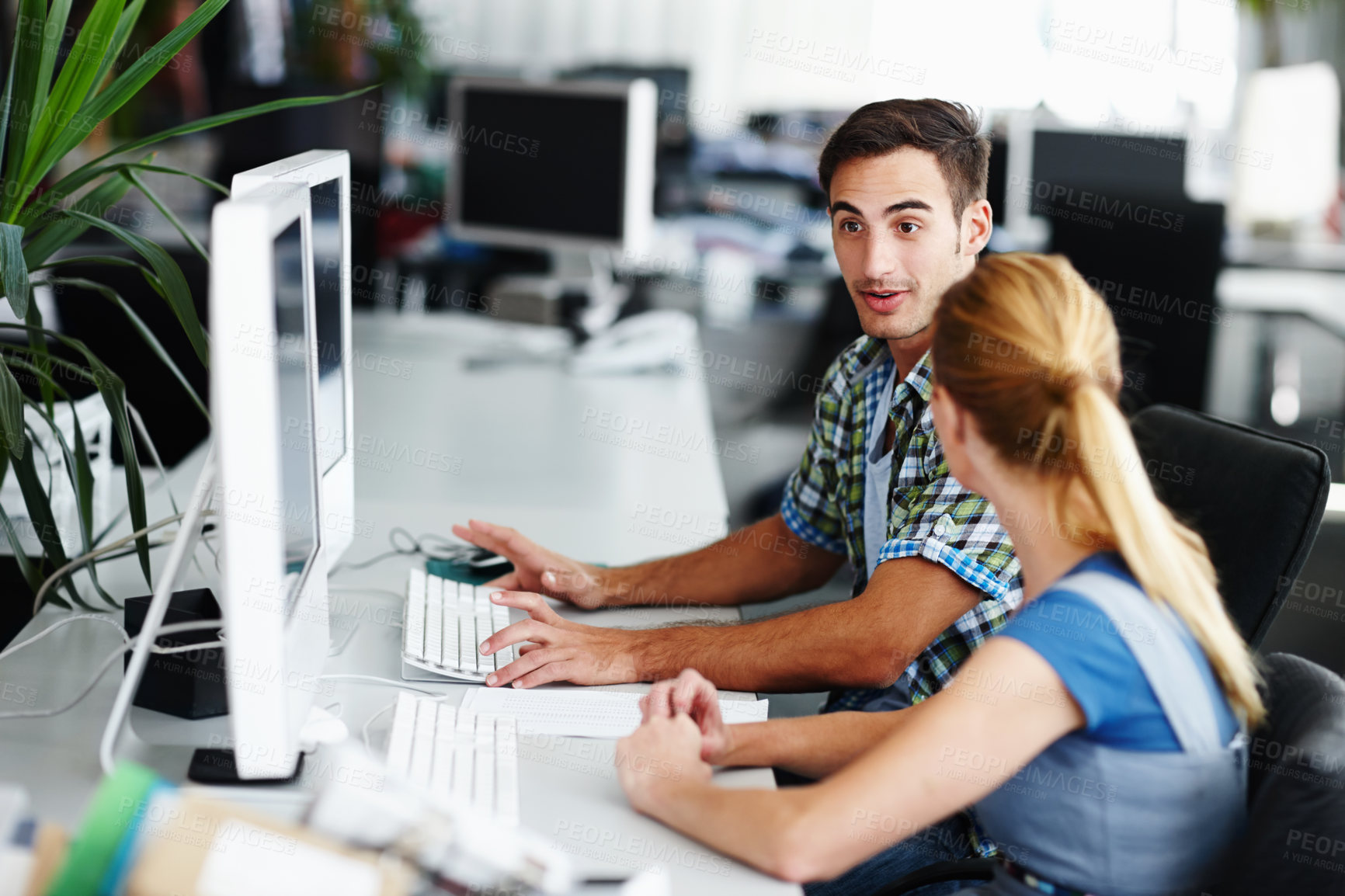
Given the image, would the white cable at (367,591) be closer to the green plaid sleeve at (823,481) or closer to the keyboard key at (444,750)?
the keyboard key at (444,750)

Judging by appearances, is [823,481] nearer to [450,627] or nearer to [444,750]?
[450,627]

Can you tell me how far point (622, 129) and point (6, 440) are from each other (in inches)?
78.7

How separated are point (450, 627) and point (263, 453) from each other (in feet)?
1.92

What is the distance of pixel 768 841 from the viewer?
904 mm

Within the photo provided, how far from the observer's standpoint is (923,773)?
0.90 metres

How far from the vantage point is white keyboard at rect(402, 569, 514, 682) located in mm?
1263

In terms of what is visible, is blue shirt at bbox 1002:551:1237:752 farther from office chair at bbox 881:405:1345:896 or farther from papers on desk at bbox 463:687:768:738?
papers on desk at bbox 463:687:768:738

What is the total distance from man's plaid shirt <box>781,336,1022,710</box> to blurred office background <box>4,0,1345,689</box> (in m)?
0.59

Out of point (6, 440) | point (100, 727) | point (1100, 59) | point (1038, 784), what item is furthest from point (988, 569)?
point (1100, 59)

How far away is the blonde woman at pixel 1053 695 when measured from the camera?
2.97 ft

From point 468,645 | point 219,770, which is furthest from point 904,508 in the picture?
point 219,770

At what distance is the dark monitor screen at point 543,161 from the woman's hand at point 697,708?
2.06m

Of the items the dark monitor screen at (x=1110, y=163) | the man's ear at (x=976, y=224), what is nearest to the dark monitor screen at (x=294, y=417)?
the man's ear at (x=976, y=224)

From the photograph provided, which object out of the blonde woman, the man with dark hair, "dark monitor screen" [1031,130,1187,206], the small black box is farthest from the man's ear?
"dark monitor screen" [1031,130,1187,206]
